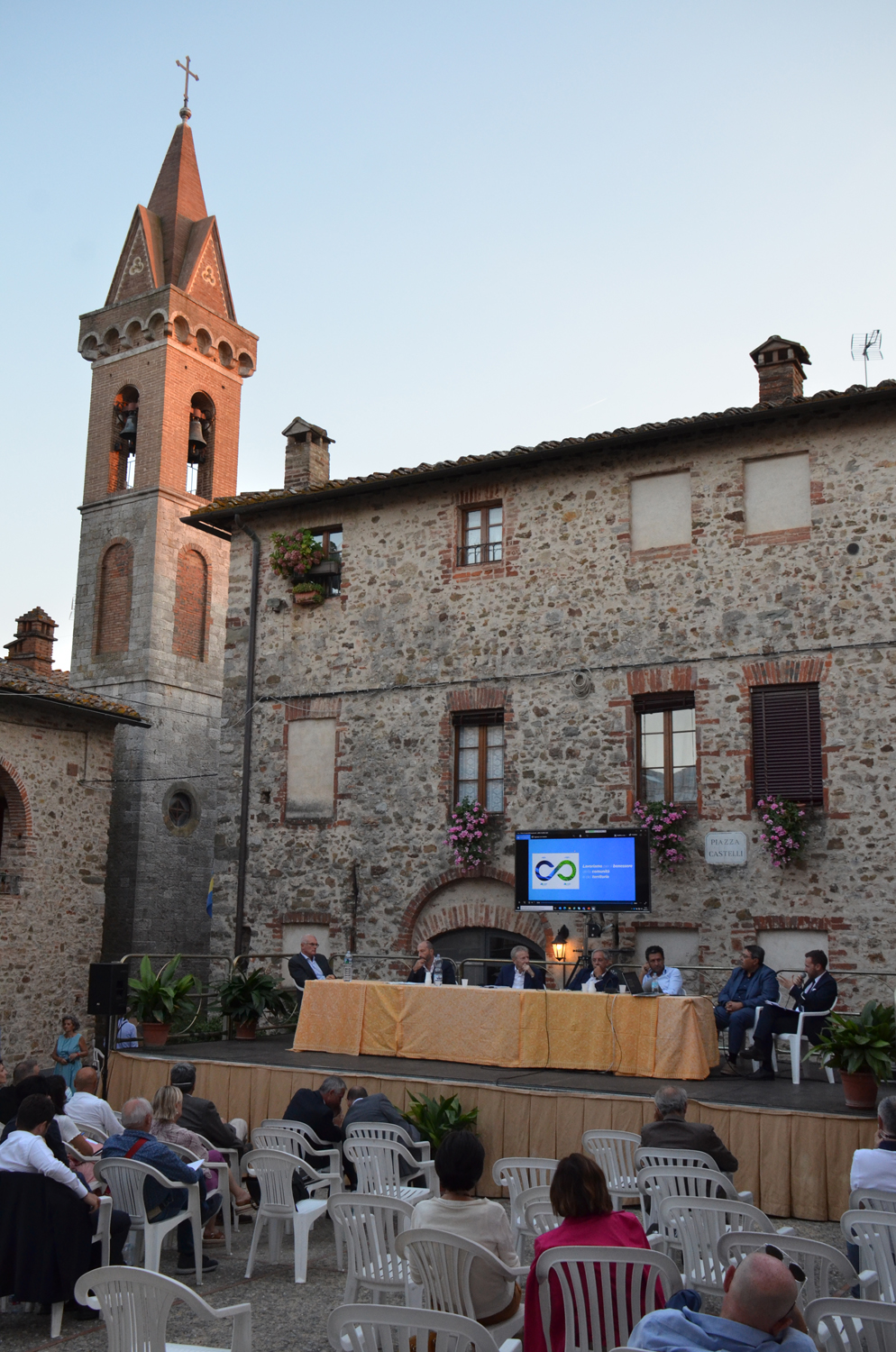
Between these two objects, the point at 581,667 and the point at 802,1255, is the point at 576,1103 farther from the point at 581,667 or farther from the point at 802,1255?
the point at 581,667

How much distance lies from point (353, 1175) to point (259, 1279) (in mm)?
1678

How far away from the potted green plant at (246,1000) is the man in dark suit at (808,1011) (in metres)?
5.69

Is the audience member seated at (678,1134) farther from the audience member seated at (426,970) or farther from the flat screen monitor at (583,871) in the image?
the flat screen monitor at (583,871)

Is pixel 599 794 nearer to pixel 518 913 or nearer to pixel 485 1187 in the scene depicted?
pixel 518 913

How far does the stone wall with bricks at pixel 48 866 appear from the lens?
16641mm

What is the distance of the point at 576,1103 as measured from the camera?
873 cm

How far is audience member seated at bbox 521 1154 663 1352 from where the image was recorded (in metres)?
3.96

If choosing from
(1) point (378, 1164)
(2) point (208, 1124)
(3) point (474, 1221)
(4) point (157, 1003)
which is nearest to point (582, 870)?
(4) point (157, 1003)

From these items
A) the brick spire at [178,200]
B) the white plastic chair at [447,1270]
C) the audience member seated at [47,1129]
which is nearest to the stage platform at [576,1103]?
the audience member seated at [47,1129]

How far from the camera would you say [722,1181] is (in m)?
5.63

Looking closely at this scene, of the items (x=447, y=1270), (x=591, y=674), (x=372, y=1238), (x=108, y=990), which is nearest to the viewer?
(x=447, y=1270)

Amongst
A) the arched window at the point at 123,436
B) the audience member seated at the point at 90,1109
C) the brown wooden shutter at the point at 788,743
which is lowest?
the audience member seated at the point at 90,1109

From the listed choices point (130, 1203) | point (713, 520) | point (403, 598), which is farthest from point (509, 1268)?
point (403, 598)

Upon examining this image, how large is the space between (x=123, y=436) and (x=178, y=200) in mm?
6389
